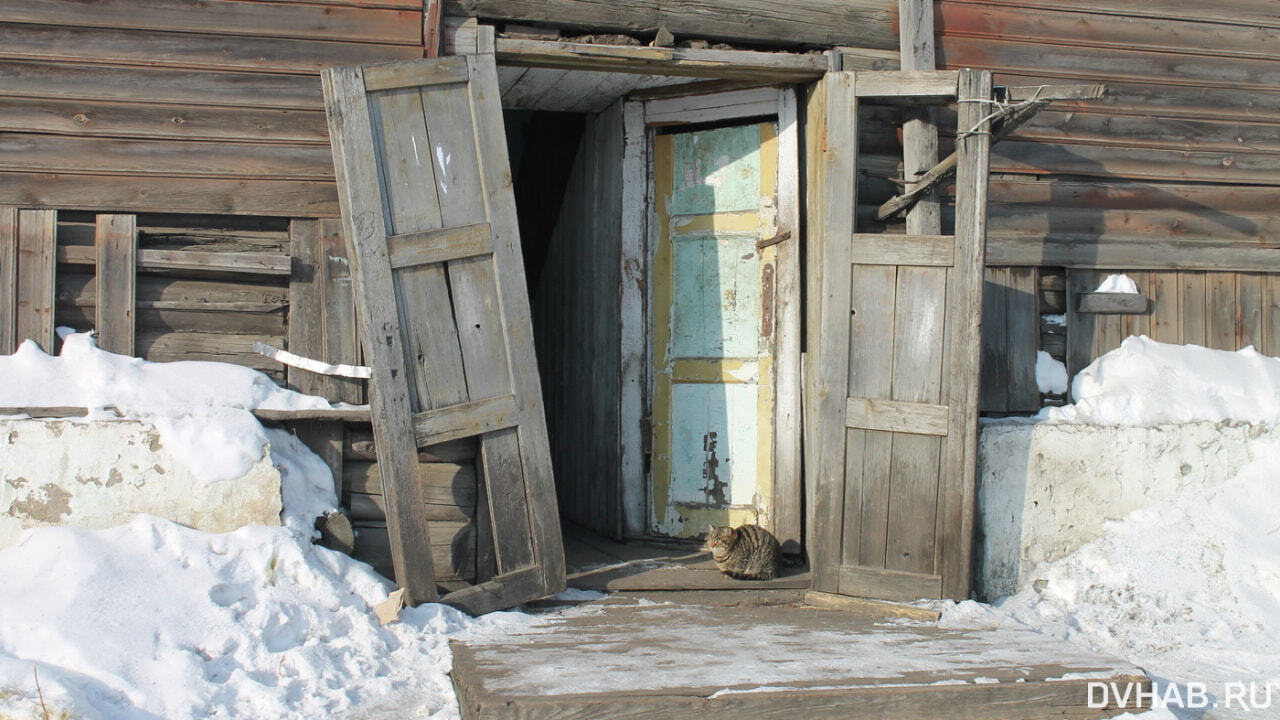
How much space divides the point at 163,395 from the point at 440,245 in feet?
4.69

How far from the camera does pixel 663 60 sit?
543 centimetres

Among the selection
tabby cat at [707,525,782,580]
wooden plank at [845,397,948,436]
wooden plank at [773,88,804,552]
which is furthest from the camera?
wooden plank at [773,88,804,552]

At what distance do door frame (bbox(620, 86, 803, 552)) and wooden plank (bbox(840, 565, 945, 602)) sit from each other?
60 cm

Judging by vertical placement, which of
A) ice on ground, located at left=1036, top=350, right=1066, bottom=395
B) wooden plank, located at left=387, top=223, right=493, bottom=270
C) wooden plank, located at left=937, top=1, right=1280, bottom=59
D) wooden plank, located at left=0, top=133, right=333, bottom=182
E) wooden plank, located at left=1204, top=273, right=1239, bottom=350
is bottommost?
ice on ground, located at left=1036, top=350, right=1066, bottom=395

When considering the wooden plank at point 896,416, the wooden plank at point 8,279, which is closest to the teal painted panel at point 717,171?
the wooden plank at point 896,416

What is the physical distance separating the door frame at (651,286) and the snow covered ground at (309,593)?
132 cm

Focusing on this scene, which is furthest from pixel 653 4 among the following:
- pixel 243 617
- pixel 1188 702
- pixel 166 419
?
pixel 1188 702

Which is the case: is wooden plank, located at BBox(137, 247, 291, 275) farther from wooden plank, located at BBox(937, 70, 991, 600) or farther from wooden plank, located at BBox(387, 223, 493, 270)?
wooden plank, located at BBox(937, 70, 991, 600)

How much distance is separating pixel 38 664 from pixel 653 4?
13.0ft

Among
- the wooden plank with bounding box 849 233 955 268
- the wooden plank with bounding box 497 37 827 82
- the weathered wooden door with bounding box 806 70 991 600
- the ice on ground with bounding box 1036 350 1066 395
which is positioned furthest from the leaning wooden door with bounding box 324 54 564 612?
the ice on ground with bounding box 1036 350 1066 395

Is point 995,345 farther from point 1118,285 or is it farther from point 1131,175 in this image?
point 1131,175

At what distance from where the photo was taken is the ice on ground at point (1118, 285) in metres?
6.01

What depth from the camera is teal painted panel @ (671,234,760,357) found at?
6164 millimetres

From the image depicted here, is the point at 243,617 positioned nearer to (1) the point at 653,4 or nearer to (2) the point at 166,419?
(2) the point at 166,419
